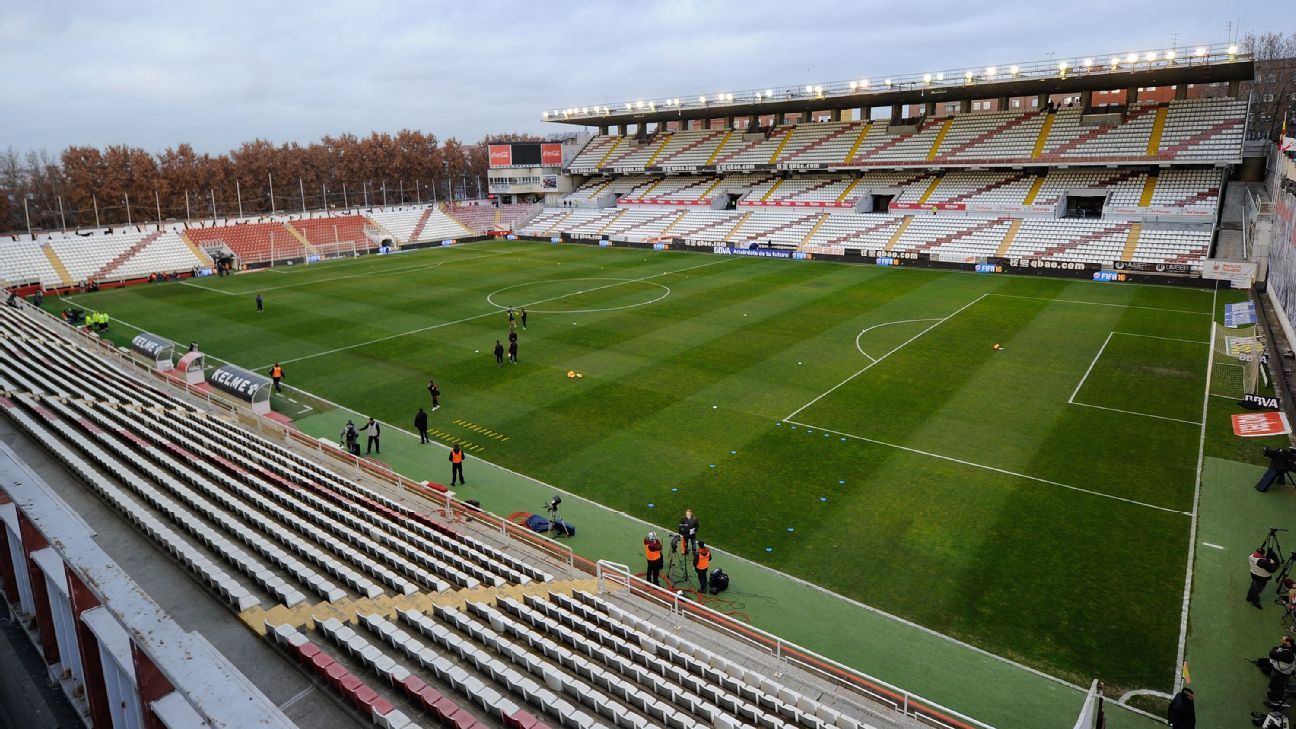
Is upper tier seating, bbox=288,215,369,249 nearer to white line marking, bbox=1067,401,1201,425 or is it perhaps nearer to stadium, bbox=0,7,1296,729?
stadium, bbox=0,7,1296,729

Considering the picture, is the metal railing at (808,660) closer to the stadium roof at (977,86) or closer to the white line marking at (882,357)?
the white line marking at (882,357)

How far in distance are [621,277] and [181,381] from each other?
27.6 meters

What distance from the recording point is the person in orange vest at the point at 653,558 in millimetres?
13461

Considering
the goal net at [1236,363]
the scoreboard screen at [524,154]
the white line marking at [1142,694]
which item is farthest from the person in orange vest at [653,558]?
the scoreboard screen at [524,154]

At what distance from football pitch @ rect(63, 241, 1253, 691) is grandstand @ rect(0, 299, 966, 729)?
3596 mm

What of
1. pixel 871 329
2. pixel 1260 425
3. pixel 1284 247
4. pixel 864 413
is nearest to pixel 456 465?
pixel 864 413

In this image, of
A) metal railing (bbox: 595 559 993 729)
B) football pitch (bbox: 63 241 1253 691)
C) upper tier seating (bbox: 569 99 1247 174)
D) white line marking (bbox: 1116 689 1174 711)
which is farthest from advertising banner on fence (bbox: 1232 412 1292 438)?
upper tier seating (bbox: 569 99 1247 174)

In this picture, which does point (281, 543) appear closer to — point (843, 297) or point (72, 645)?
point (72, 645)

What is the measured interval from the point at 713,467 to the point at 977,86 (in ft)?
148

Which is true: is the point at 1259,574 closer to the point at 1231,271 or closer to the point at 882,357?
the point at 882,357

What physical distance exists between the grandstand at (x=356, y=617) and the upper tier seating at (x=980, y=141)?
52.2 metres

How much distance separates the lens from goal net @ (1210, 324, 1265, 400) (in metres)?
23.8

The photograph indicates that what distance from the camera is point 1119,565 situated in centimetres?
1447

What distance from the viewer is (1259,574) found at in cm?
1302
